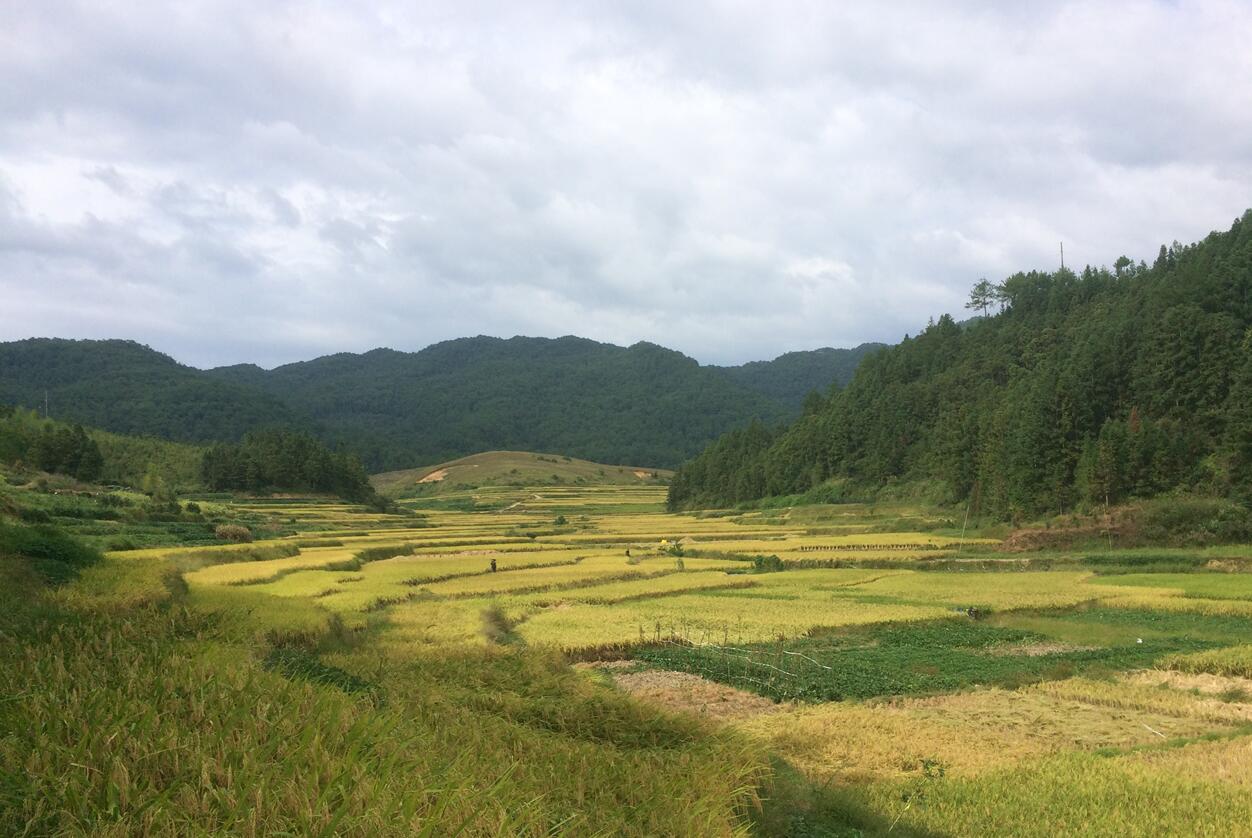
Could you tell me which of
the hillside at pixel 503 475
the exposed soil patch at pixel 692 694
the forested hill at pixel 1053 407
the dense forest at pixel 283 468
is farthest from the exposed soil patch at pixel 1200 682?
the hillside at pixel 503 475

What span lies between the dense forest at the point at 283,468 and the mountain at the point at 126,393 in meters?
48.3

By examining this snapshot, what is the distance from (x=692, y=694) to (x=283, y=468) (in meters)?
74.1

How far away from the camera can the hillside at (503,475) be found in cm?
13175

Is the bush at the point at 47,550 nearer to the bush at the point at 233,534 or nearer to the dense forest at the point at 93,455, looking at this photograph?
the bush at the point at 233,534

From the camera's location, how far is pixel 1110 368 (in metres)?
65.9

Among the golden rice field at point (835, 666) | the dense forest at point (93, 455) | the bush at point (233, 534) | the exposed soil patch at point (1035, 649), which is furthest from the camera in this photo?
the dense forest at point (93, 455)

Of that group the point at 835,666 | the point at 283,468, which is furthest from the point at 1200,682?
the point at 283,468

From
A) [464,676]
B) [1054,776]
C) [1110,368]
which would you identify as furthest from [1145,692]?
[1110,368]

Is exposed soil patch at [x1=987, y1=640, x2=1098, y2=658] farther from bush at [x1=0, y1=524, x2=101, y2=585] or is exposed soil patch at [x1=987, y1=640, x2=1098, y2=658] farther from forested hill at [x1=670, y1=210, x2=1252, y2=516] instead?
forested hill at [x1=670, y1=210, x2=1252, y2=516]

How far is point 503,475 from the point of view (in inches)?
5315

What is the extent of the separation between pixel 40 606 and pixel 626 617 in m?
15.3

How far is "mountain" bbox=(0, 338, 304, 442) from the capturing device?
129375 mm

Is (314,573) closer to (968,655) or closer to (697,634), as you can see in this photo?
(697,634)

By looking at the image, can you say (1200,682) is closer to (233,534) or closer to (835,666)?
(835,666)
